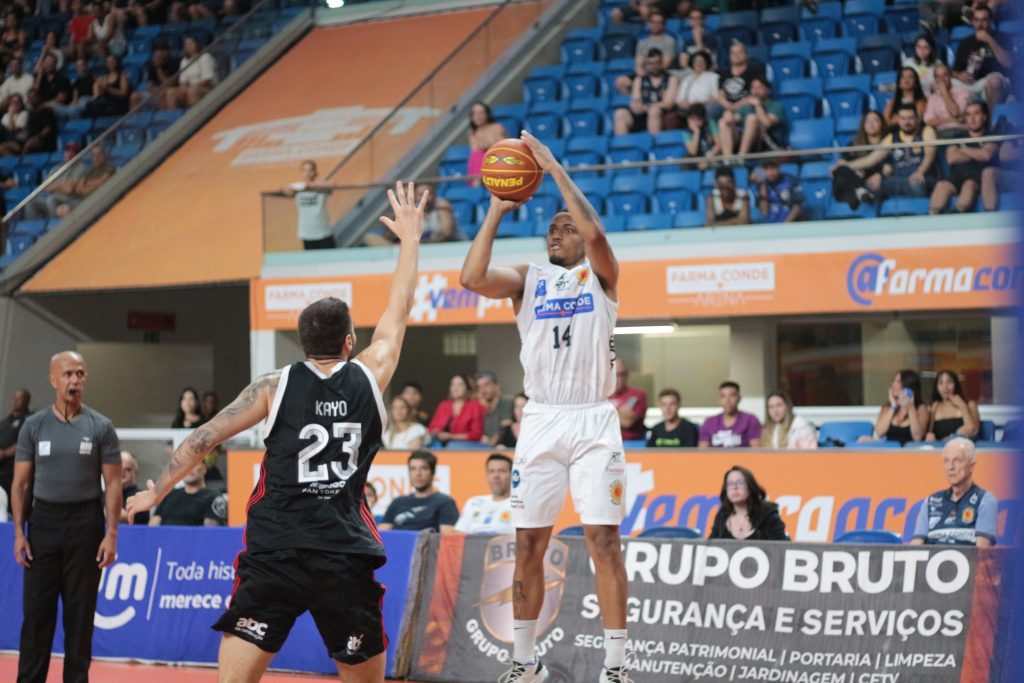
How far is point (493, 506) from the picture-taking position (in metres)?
10.9

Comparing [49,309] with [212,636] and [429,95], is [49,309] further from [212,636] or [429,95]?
[212,636]

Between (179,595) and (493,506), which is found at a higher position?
(493,506)

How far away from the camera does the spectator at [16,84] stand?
23.4 meters

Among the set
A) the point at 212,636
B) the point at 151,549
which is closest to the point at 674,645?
the point at 212,636

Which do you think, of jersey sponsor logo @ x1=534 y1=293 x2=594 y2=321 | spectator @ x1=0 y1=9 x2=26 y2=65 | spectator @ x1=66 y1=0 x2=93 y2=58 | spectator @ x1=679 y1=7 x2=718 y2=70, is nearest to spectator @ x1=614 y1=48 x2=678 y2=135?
spectator @ x1=679 y1=7 x2=718 y2=70

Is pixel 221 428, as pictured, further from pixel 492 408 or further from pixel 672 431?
pixel 492 408

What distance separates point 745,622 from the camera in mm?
8844

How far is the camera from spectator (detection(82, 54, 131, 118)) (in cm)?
2261

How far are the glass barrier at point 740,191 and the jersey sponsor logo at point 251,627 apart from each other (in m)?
8.45

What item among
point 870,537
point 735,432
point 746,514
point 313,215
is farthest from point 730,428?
point 313,215

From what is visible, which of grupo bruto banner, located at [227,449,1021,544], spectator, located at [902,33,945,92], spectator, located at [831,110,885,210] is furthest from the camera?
spectator, located at [902,33,945,92]

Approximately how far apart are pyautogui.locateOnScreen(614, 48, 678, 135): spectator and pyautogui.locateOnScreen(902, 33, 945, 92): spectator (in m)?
2.76

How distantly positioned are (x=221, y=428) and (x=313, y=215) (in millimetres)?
10780

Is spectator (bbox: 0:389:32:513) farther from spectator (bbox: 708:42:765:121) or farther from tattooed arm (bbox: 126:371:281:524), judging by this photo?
tattooed arm (bbox: 126:371:281:524)
